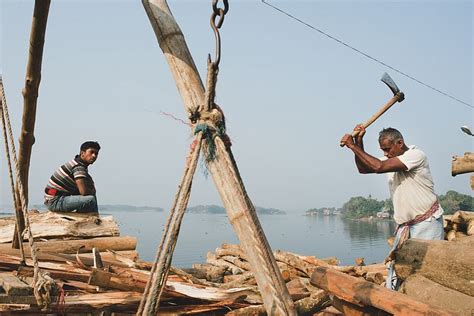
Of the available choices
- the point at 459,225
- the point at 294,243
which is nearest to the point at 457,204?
the point at 294,243

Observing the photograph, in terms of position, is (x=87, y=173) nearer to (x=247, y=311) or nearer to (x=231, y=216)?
(x=247, y=311)

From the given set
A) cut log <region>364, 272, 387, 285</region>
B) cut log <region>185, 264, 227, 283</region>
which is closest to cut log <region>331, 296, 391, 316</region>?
cut log <region>185, 264, 227, 283</region>

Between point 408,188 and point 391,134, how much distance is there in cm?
60

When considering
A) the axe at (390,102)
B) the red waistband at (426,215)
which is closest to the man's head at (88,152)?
the axe at (390,102)

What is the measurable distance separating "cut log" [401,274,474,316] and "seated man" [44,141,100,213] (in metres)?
5.30

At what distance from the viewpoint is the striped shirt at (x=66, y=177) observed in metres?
7.46

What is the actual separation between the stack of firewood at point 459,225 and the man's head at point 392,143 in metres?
5.28

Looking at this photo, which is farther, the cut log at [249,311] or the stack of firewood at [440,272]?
the cut log at [249,311]

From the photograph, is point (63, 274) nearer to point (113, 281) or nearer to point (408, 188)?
point (113, 281)

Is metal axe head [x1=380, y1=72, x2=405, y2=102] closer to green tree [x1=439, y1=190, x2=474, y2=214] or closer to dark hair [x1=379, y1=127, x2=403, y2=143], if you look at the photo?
dark hair [x1=379, y1=127, x2=403, y2=143]

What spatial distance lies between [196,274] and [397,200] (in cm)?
302

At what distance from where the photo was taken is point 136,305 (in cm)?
385

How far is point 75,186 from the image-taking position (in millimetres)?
7590

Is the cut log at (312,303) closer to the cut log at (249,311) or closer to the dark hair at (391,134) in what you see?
the cut log at (249,311)
